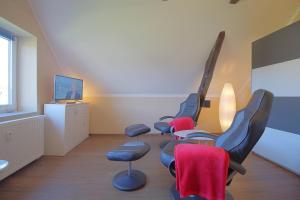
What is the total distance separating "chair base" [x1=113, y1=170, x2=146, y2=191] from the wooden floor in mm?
62

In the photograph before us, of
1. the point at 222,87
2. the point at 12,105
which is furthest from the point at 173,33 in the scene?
the point at 12,105

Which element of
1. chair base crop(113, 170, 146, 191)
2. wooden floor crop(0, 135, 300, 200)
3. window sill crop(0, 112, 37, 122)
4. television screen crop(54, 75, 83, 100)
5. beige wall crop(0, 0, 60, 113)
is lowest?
wooden floor crop(0, 135, 300, 200)

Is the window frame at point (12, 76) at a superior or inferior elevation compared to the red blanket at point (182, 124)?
superior

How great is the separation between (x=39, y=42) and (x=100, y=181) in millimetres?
2450

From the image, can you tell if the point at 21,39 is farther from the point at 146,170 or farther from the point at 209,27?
the point at 209,27

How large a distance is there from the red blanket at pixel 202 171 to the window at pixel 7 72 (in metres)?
2.67

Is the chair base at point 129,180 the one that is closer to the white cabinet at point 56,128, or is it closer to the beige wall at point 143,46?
the white cabinet at point 56,128

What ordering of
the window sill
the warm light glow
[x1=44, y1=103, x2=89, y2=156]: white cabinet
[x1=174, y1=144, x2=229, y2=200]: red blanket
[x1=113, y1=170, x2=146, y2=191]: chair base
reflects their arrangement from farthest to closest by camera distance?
the warm light glow → [x1=44, y1=103, x2=89, y2=156]: white cabinet → the window sill → [x1=113, y1=170, x2=146, y2=191]: chair base → [x1=174, y1=144, x2=229, y2=200]: red blanket

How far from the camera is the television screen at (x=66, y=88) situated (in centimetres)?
321

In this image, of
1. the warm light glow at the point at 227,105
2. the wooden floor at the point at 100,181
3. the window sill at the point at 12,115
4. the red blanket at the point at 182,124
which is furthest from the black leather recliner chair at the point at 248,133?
the warm light glow at the point at 227,105

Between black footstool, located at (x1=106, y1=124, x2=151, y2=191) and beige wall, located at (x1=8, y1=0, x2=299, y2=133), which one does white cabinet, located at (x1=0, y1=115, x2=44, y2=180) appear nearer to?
beige wall, located at (x1=8, y1=0, x2=299, y2=133)

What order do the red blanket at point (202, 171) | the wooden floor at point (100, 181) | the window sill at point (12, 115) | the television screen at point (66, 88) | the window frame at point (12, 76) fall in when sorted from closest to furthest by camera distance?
the red blanket at point (202, 171) < the wooden floor at point (100, 181) < the window sill at point (12, 115) < the window frame at point (12, 76) < the television screen at point (66, 88)

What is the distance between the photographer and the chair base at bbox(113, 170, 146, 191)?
6.70 ft

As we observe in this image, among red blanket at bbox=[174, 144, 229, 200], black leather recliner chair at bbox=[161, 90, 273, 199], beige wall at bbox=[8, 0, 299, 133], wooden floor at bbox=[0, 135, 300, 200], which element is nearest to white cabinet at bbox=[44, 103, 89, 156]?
wooden floor at bbox=[0, 135, 300, 200]
